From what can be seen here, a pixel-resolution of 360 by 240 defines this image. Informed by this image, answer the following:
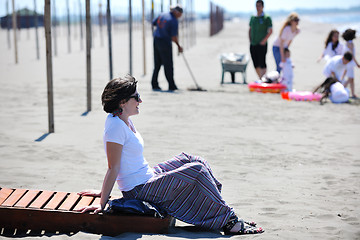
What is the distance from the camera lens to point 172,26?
10938 millimetres

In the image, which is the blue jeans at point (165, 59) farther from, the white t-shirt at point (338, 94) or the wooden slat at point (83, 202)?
the wooden slat at point (83, 202)

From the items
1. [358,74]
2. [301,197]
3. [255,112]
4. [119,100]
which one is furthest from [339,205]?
[358,74]

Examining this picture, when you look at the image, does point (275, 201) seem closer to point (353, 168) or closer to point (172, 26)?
point (353, 168)

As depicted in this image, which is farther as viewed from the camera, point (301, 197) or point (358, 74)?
point (358, 74)

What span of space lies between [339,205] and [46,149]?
3.34m

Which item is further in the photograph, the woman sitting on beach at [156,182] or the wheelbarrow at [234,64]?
the wheelbarrow at [234,64]

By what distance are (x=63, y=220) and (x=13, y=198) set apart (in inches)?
17.9

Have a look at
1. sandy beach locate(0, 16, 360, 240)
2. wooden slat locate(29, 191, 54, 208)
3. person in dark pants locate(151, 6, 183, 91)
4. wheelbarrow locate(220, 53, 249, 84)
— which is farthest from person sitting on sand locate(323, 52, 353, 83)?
wooden slat locate(29, 191, 54, 208)

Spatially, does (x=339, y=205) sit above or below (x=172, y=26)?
below

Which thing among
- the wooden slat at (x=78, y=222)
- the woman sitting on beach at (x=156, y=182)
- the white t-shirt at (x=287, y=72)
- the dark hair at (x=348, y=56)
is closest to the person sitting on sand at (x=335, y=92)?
the dark hair at (x=348, y=56)

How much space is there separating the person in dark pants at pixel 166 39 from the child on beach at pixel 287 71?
213 centimetres

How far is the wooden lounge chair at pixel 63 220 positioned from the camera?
3.60 metres

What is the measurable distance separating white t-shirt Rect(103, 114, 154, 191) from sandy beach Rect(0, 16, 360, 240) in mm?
370

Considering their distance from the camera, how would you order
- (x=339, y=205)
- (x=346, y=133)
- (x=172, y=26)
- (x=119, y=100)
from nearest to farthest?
(x=119, y=100) → (x=339, y=205) → (x=346, y=133) → (x=172, y=26)
